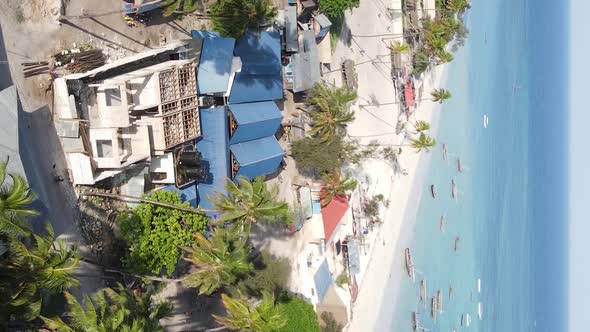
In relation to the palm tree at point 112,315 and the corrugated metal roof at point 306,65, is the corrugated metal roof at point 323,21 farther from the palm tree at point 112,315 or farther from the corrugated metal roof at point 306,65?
the palm tree at point 112,315

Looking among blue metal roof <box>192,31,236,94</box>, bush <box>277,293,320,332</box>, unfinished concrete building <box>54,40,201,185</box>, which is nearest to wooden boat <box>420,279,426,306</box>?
bush <box>277,293,320,332</box>

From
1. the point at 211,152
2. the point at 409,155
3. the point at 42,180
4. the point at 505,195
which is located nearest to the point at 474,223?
the point at 505,195

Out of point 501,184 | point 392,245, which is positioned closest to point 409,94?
point 392,245

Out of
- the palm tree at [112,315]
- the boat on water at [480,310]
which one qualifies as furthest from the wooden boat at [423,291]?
the palm tree at [112,315]

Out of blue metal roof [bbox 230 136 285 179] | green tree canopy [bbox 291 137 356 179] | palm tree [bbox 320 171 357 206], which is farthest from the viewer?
palm tree [bbox 320 171 357 206]

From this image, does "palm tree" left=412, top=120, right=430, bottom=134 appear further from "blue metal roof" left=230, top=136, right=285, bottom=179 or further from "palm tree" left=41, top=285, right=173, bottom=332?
"palm tree" left=41, top=285, right=173, bottom=332

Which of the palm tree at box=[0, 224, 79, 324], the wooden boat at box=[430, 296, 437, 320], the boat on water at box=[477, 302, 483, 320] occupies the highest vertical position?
the palm tree at box=[0, 224, 79, 324]
